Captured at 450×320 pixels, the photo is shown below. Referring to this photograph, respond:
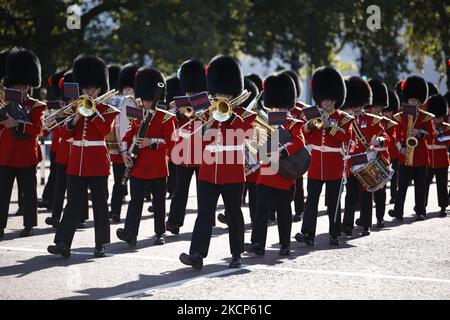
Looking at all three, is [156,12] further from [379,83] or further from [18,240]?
[18,240]

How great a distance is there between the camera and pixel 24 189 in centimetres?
997

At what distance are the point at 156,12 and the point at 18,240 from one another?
16.9 meters

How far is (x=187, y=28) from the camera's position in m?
26.6

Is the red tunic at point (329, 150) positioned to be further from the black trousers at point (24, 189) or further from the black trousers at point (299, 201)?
the black trousers at point (24, 189)

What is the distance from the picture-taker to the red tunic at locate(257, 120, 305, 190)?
8.89 meters

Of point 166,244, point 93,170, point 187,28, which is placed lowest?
point 166,244

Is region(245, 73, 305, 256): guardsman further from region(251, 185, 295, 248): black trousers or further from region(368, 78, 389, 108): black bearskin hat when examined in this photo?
region(368, 78, 389, 108): black bearskin hat

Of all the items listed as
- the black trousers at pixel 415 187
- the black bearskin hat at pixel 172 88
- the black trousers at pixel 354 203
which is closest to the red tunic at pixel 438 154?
the black trousers at pixel 415 187

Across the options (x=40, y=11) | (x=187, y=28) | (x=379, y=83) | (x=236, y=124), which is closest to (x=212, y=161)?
(x=236, y=124)

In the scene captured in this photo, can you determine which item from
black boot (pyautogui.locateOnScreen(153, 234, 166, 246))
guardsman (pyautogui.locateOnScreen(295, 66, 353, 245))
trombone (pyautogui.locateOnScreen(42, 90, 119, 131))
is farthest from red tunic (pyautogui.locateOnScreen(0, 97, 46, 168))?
guardsman (pyautogui.locateOnScreen(295, 66, 353, 245))

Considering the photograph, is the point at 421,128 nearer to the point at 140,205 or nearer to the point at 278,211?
the point at 278,211
